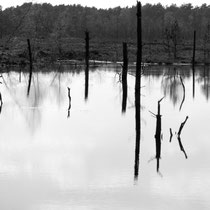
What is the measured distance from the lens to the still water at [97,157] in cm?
1234

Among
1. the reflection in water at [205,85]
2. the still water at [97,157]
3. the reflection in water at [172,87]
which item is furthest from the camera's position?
the reflection in water at [205,85]

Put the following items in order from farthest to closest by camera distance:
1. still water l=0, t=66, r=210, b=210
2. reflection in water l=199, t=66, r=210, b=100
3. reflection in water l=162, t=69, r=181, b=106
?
reflection in water l=199, t=66, r=210, b=100
reflection in water l=162, t=69, r=181, b=106
still water l=0, t=66, r=210, b=210

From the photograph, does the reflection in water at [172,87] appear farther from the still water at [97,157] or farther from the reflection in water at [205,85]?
the still water at [97,157]

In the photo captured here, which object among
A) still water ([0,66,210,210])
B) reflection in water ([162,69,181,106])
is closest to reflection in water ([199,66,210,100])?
reflection in water ([162,69,181,106])

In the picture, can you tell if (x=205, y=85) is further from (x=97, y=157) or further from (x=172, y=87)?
(x=97, y=157)

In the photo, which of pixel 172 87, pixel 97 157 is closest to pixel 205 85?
pixel 172 87

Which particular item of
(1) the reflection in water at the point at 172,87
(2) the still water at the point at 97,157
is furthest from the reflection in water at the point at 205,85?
(2) the still water at the point at 97,157

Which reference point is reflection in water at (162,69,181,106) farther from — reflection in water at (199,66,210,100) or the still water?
the still water

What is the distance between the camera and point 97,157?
16625mm

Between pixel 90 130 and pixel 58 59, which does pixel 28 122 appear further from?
pixel 58 59

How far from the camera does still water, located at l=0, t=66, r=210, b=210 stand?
486 inches

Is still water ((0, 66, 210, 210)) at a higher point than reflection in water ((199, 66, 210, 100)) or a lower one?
higher

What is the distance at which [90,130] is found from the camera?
21.9 metres

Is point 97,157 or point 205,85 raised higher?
point 97,157
